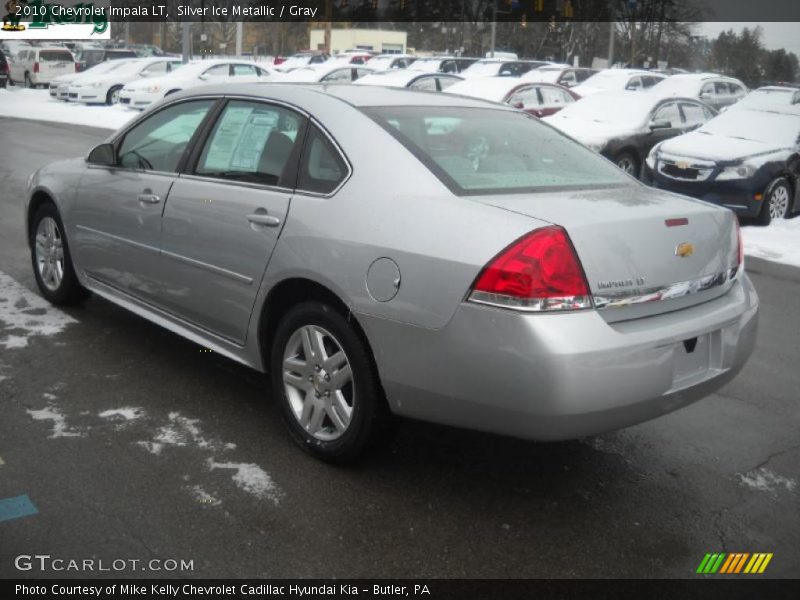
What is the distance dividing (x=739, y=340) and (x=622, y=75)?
77.1 ft

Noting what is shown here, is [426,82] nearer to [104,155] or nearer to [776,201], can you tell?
[776,201]

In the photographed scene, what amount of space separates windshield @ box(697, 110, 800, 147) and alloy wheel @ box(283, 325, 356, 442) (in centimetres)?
923

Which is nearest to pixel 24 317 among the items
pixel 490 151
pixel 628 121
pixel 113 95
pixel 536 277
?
pixel 490 151

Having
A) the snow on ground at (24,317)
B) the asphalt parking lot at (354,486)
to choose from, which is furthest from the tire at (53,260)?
the asphalt parking lot at (354,486)

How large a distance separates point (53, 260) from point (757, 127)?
9.49 metres

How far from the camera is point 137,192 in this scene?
4.80 meters

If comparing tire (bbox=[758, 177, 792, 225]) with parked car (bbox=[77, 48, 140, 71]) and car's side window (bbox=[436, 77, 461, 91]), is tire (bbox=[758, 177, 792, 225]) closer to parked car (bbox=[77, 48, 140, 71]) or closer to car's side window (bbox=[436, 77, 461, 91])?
car's side window (bbox=[436, 77, 461, 91])

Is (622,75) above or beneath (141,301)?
above

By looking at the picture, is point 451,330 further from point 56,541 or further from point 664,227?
point 56,541

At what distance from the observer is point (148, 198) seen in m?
4.67

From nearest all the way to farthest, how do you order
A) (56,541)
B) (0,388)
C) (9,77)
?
1. (56,541)
2. (0,388)
3. (9,77)

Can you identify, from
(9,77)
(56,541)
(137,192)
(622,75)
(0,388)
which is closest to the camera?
(56,541)
